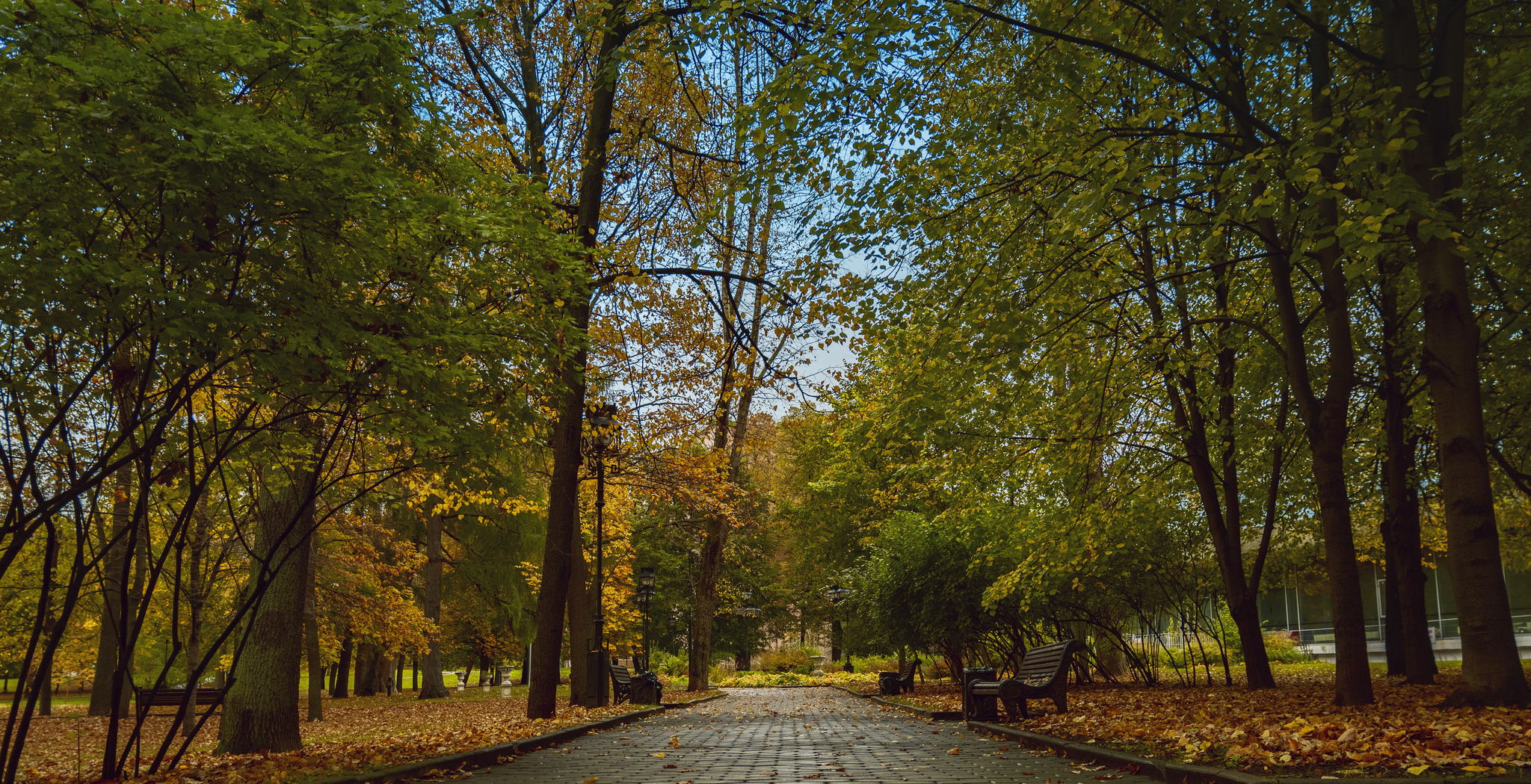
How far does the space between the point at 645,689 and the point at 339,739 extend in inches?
254

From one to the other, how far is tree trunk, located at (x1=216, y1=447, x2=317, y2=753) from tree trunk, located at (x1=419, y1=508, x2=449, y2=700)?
52.6 ft

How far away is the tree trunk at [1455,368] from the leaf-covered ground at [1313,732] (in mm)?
536

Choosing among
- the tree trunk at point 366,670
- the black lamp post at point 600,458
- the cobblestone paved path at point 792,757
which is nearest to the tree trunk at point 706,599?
the black lamp post at point 600,458

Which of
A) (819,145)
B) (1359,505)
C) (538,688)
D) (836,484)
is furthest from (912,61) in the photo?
(836,484)

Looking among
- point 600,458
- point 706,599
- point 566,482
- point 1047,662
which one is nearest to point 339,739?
point 566,482

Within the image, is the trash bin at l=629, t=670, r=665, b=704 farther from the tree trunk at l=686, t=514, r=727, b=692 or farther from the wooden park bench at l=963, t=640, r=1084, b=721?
the wooden park bench at l=963, t=640, r=1084, b=721

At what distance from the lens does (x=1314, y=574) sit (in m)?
23.6

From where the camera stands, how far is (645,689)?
1802 cm

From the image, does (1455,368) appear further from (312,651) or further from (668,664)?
(668,664)

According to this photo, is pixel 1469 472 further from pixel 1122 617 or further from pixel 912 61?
pixel 1122 617

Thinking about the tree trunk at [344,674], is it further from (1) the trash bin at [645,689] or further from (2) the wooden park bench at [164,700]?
(1) the trash bin at [645,689]

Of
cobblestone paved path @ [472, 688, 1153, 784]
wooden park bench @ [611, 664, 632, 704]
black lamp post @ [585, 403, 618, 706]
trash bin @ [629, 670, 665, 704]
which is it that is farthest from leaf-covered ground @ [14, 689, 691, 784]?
trash bin @ [629, 670, 665, 704]

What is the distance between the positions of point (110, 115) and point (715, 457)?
49.5ft

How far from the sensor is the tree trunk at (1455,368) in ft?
24.4
